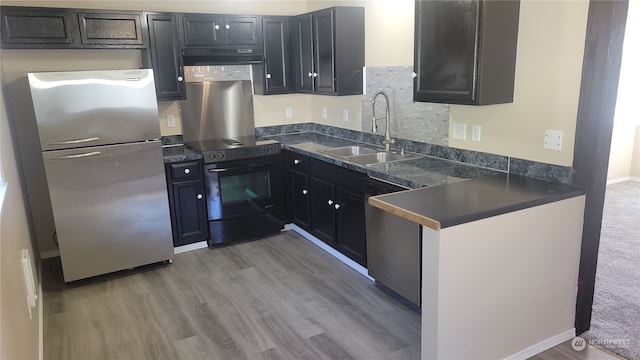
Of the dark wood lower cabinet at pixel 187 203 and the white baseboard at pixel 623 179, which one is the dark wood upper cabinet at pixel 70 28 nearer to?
the dark wood lower cabinet at pixel 187 203

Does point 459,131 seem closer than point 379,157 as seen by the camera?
Yes

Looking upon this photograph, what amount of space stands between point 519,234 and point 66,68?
3733mm

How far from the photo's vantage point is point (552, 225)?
2.42 m

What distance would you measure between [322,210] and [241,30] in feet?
6.12

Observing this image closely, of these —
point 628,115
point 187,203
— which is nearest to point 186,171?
point 187,203

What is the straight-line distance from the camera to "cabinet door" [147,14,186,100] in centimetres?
389

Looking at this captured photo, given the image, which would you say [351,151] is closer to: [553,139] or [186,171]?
[186,171]

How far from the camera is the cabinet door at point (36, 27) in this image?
11.1ft

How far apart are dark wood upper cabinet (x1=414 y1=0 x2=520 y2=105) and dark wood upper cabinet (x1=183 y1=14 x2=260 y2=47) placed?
2028mm

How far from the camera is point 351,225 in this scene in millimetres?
3607

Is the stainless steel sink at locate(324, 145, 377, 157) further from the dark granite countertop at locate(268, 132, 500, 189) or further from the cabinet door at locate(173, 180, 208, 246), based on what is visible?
the cabinet door at locate(173, 180, 208, 246)

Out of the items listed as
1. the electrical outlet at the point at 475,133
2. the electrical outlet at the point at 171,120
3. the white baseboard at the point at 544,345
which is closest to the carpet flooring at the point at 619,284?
the white baseboard at the point at 544,345

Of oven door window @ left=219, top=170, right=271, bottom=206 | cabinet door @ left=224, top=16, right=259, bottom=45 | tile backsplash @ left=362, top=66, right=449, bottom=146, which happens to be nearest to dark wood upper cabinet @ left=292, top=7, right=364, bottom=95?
tile backsplash @ left=362, top=66, right=449, bottom=146

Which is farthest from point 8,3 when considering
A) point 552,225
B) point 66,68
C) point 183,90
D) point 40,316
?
point 552,225
